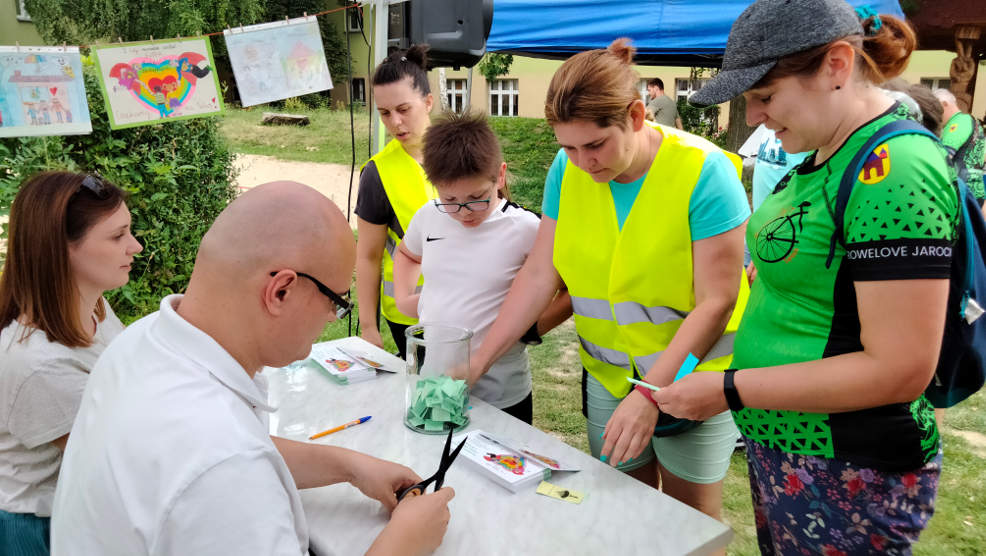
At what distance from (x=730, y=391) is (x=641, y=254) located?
476 mm

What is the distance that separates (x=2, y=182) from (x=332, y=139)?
482 inches

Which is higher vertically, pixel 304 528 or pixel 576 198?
pixel 576 198

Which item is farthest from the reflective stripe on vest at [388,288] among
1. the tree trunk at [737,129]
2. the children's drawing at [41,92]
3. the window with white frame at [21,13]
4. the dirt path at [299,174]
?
the window with white frame at [21,13]

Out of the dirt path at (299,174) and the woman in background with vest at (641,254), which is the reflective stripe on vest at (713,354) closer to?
the woman in background with vest at (641,254)

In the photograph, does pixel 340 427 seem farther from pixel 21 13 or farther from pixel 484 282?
pixel 21 13

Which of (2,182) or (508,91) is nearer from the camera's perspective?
(2,182)

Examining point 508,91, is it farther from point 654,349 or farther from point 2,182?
point 654,349

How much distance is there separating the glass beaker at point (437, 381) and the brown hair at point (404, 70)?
134cm

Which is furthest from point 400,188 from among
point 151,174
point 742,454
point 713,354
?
point 151,174

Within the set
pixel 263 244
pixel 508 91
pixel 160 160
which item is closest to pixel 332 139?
pixel 508 91

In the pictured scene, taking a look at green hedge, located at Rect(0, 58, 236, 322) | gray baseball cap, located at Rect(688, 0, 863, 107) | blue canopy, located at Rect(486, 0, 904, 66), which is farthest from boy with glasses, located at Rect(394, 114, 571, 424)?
green hedge, located at Rect(0, 58, 236, 322)

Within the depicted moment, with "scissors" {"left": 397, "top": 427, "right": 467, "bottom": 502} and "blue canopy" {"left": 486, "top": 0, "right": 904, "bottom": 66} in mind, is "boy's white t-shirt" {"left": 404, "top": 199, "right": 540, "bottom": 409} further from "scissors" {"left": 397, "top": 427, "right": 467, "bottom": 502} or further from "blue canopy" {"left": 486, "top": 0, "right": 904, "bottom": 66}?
"blue canopy" {"left": 486, "top": 0, "right": 904, "bottom": 66}

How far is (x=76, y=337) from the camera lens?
1.70m

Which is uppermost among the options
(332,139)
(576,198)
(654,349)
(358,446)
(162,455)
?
(576,198)
